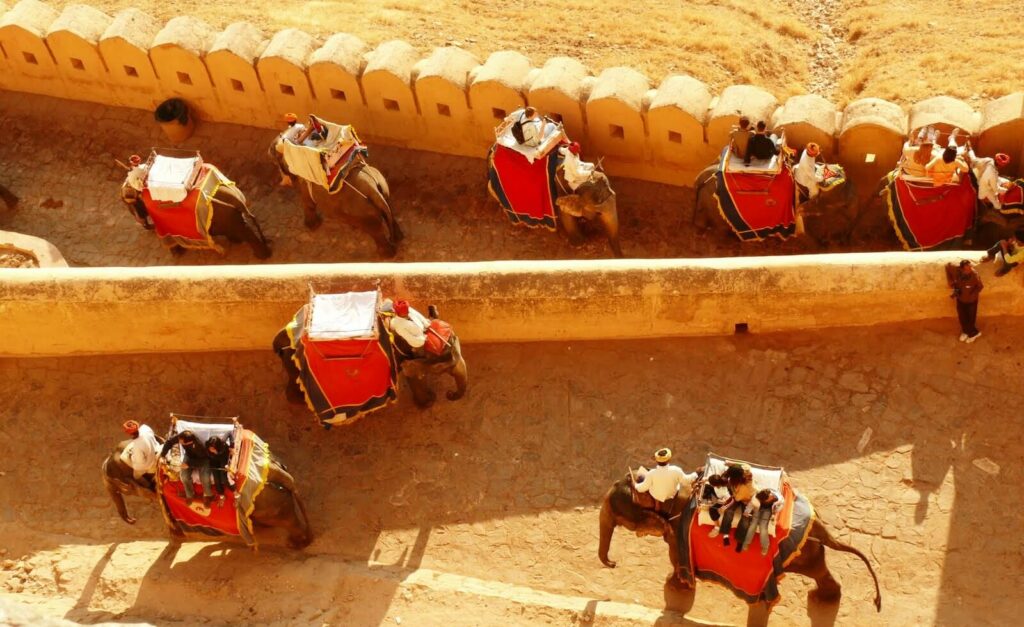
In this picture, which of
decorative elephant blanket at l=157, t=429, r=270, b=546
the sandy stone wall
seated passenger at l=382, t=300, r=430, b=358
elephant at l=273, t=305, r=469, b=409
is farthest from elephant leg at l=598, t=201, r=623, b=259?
decorative elephant blanket at l=157, t=429, r=270, b=546

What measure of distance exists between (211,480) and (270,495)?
427 mm

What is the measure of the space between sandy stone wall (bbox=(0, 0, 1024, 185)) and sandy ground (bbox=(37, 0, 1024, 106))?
0.79 metres

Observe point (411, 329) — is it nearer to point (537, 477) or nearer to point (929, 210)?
point (537, 477)

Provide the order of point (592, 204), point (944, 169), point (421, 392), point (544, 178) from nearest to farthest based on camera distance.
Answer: point (421, 392) < point (944, 169) < point (592, 204) < point (544, 178)

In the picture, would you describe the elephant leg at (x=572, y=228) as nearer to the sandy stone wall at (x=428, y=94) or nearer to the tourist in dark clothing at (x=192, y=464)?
the sandy stone wall at (x=428, y=94)

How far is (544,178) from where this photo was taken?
11.5m

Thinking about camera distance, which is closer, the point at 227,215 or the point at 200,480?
the point at 200,480

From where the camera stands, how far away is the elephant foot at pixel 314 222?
12.6 meters

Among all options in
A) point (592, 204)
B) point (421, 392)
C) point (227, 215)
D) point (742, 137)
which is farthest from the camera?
point (227, 215)

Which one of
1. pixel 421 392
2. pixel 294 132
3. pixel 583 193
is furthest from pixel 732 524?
pixel 294 132

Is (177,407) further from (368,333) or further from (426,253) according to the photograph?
(426,253)

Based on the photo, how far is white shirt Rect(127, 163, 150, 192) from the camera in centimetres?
1202

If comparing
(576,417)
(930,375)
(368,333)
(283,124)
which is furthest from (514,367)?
(283,124)

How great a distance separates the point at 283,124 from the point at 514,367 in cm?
434
